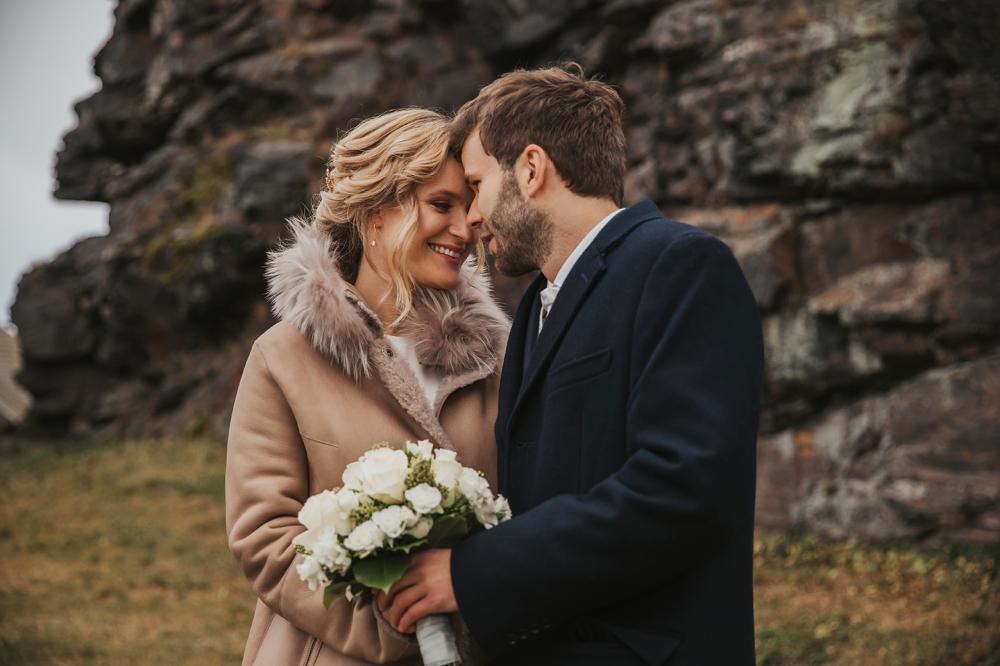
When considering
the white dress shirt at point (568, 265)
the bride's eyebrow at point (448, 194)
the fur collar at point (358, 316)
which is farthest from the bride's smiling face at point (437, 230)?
the white dress shirt at point (568, 265)

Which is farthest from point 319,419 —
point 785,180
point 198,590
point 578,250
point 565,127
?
point 785,180

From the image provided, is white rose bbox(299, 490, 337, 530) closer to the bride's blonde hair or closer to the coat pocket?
the coat pocket

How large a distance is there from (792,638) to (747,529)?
5.31 metres

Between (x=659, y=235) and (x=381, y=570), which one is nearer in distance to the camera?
(x=381, y=570)

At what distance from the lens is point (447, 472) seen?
2502 millimetres

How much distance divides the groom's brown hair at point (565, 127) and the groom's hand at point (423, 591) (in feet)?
3.82

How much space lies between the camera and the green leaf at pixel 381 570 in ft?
7.85

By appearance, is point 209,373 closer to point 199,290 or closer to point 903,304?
point 199,290

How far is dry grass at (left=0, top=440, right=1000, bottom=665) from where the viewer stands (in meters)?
7.17

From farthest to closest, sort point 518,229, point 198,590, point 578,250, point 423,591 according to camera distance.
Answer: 1. point 198,590
2. point 518,229
3. point 578,250
4. point 423,591

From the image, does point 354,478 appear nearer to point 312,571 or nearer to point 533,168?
point 312,571

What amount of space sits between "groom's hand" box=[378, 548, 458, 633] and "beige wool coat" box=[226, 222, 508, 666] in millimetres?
126

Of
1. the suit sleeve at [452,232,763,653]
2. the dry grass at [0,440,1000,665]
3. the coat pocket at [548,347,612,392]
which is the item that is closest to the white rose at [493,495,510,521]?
the suit sleeve at [452,232,763,653]

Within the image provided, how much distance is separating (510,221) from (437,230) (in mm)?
586
